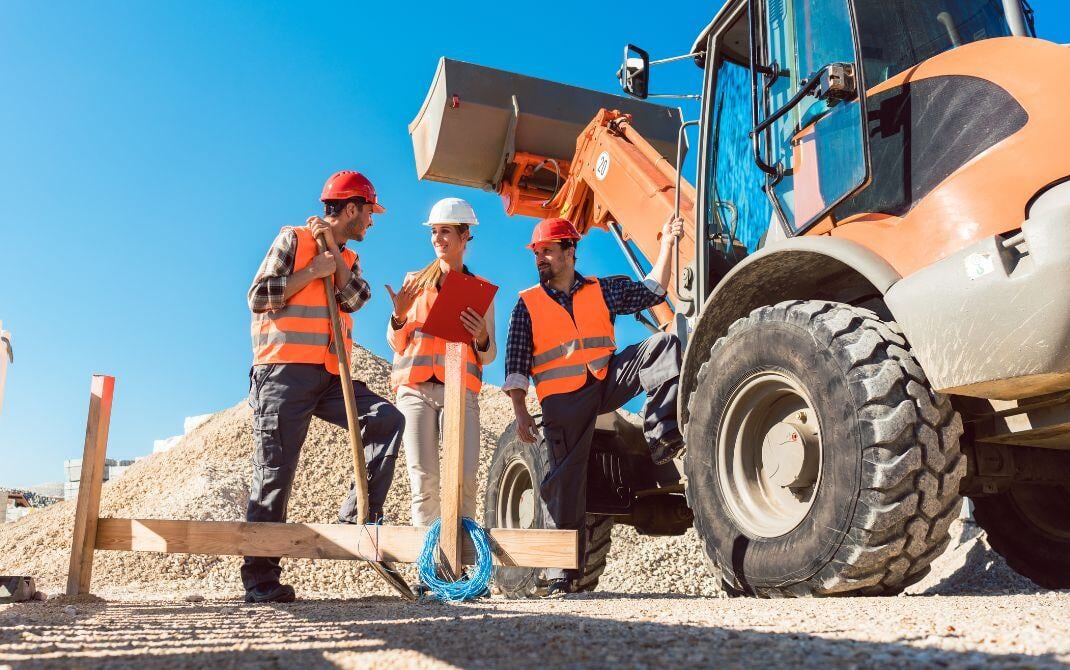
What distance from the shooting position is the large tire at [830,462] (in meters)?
3.01

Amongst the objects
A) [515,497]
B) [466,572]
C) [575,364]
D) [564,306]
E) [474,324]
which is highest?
[564,306]

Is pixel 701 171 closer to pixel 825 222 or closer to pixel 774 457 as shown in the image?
pixel 825 222

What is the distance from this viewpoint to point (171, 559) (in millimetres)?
7555

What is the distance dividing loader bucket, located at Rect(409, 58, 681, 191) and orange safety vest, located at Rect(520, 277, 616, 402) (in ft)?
7.80

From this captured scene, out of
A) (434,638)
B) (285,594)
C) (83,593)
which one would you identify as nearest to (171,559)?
(83,593)

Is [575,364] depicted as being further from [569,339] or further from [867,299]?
[867,299]

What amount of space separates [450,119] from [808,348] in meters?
4.30

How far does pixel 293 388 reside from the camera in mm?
4301

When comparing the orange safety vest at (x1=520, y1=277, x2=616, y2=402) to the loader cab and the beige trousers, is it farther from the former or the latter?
the loader cab

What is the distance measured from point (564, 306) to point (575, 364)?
1.21 ft

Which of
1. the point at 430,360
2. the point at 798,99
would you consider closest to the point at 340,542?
the point at 430,360

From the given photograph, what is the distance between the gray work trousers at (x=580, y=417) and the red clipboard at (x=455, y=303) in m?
0.60

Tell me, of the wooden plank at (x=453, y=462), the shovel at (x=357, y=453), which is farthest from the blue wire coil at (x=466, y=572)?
the shovel at (x=357, y=453)

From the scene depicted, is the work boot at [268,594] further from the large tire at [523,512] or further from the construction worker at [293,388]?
the large tire at [523,512]
